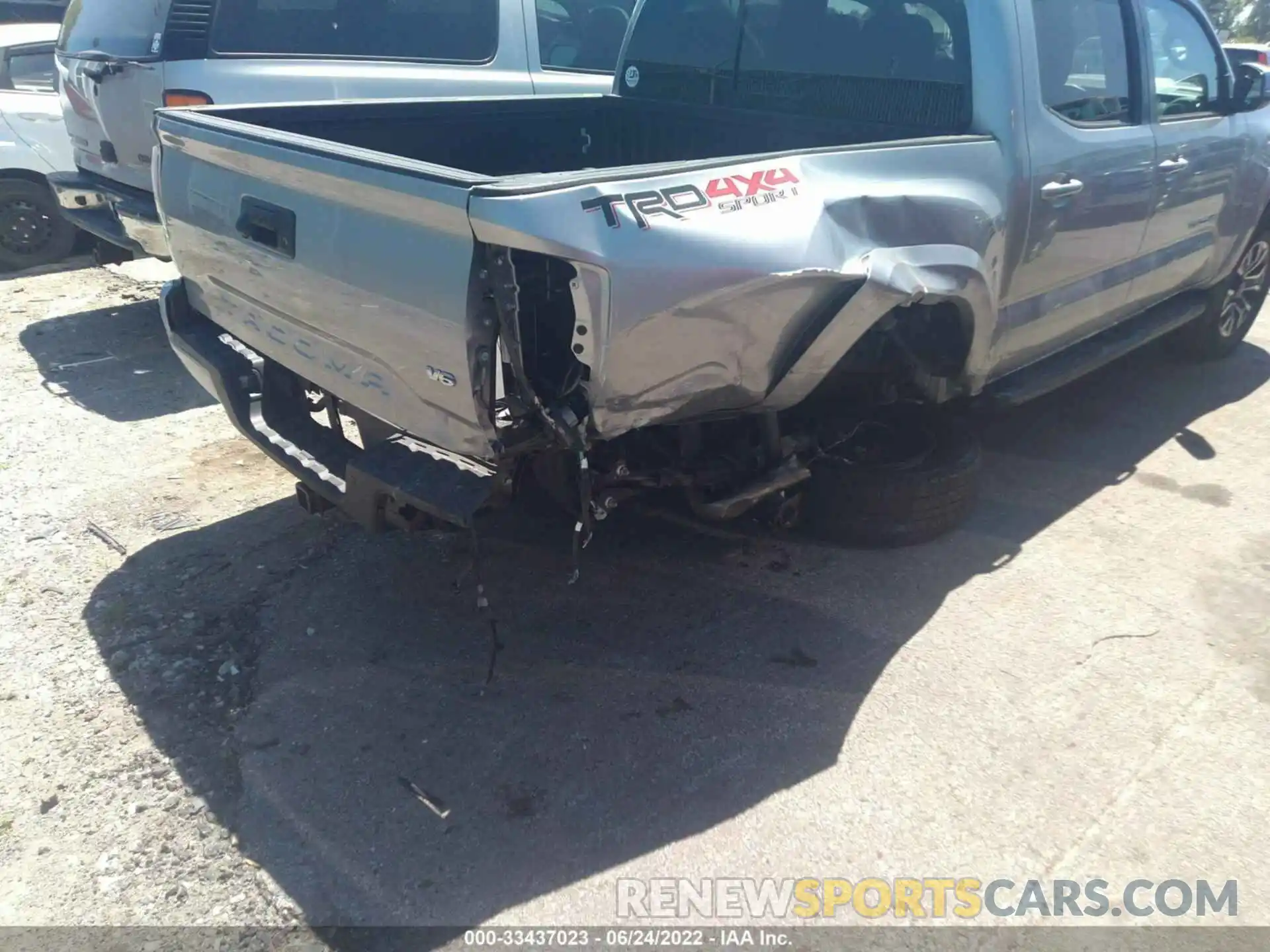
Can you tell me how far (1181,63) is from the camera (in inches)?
185

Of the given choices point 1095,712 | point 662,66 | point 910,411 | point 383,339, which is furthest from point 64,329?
point 1095,712

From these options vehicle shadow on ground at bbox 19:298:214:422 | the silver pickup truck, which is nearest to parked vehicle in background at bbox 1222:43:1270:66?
the silver pickup truck

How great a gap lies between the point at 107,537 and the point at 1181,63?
5.21 metres

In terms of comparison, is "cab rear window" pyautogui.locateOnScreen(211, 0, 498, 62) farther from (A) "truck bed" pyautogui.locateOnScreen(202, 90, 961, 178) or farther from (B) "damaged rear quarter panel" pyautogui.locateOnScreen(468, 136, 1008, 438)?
(B) "damaged rear quarter panel" pyautogui.locateOnScreen(468, 136, 1008, 438)

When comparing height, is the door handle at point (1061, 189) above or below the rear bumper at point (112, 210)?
above

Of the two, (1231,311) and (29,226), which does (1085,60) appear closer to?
(1231,311)

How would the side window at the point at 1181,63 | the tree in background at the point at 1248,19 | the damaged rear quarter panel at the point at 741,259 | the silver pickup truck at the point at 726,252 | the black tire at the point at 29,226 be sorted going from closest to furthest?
the damaged rear quarter panel at the point at 741,259
the silver pickup truck at the point at 726,252
the side window at the point at 1181,63
the black tire at the point at 29,226
the tree in background at the point at 1248,19

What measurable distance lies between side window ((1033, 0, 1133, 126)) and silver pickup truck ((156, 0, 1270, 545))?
2 centimetres

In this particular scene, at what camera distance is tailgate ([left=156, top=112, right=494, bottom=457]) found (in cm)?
240

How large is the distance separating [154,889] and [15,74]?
752 centimetres

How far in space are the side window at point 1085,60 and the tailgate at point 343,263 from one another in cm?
A: 245

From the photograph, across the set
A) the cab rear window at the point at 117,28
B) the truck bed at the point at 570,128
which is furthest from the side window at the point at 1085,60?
the cab rear window at the point at 117,28

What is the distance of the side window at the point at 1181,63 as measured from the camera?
14.6 ft

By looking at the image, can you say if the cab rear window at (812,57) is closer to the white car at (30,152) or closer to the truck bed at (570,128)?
the truck bed at (570,128)
